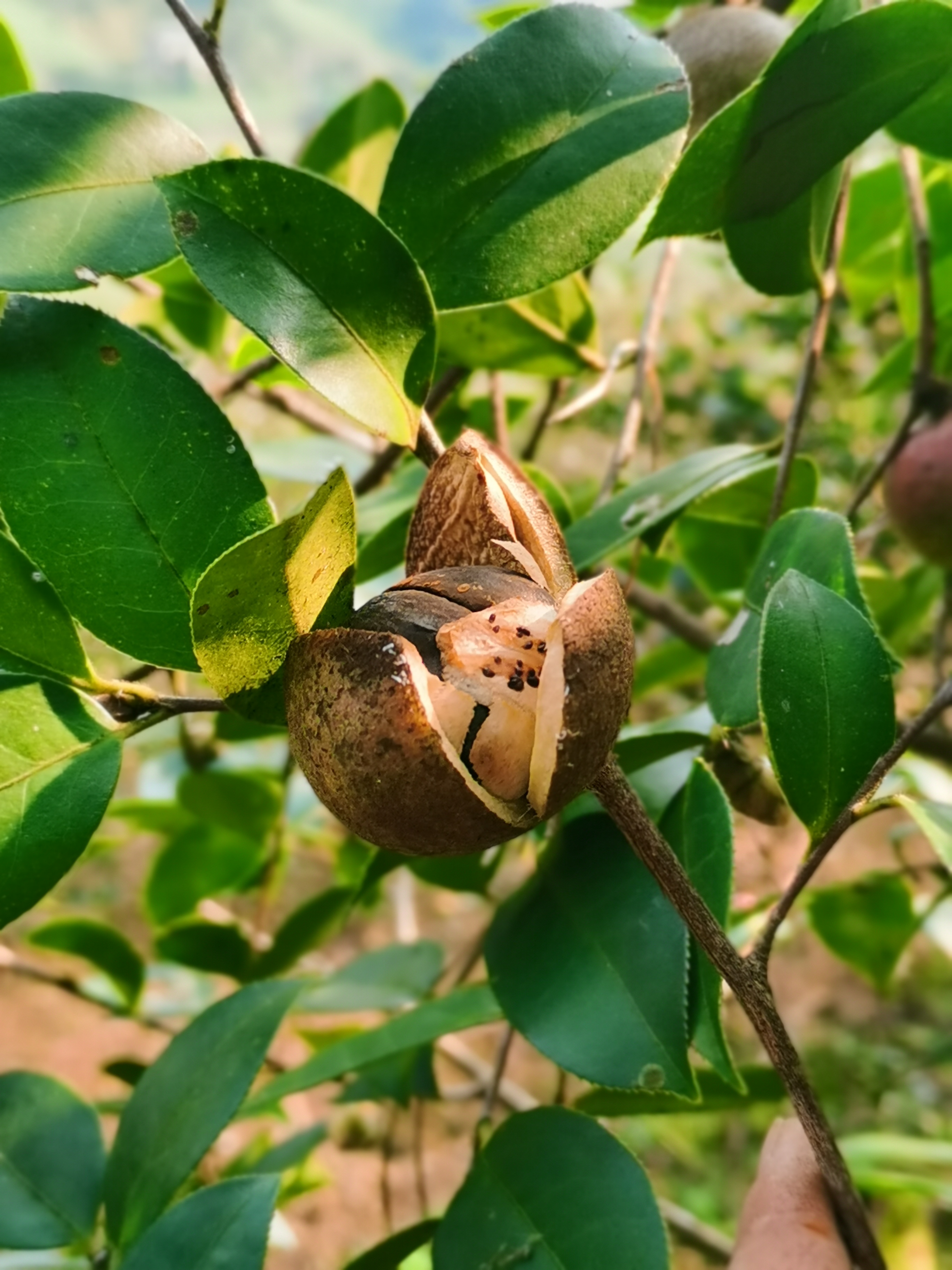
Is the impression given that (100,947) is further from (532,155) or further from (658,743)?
(532,155)

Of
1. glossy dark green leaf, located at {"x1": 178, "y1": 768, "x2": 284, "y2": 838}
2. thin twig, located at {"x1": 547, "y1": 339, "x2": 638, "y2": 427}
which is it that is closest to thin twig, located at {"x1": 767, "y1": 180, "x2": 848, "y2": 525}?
thin twig, located at {"x1": 547, "y1": 339, "x2": 638, "y2": 427}

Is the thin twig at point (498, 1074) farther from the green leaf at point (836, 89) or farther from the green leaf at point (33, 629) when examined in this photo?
the green leaf at point (836, 89)

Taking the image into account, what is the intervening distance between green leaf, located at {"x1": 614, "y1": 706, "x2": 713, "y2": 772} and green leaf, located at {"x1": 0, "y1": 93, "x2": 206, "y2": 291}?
0.27 meters

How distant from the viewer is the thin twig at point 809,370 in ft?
1.70

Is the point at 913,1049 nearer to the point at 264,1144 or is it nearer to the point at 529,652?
the point at 264,1144

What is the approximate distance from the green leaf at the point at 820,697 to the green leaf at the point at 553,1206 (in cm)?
17

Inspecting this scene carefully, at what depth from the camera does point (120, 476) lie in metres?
0.36

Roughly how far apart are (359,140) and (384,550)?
0.38 meters

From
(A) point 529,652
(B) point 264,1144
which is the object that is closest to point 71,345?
(A) point 529,652

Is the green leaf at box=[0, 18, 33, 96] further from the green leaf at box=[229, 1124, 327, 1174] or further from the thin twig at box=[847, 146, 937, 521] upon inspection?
the green leaf at box=[229, 1124, 327, 1174]

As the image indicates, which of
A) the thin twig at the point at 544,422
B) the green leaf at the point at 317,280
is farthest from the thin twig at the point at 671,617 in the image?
the green leaf at the point at 317,280

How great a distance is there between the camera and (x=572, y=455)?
10.2 feet

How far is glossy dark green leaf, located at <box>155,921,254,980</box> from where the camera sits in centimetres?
80

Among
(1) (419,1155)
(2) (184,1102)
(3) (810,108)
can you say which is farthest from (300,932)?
(3) (810,108)
